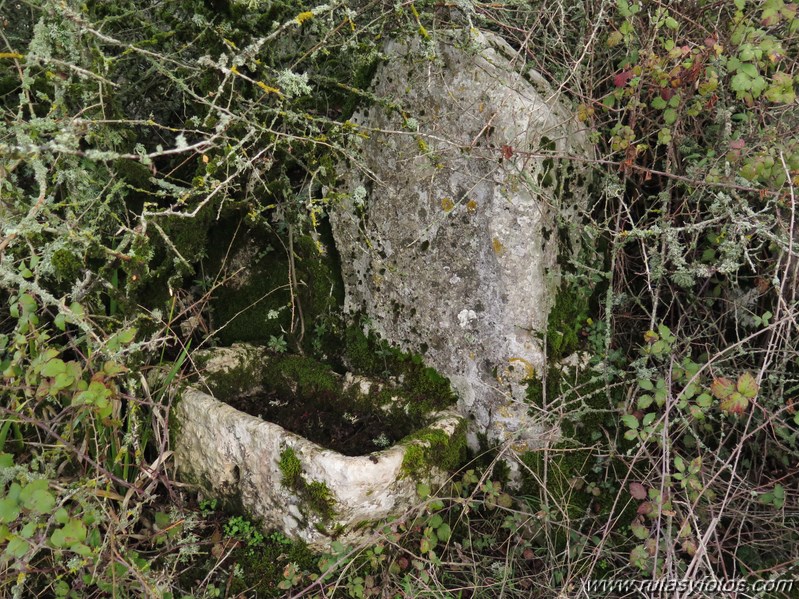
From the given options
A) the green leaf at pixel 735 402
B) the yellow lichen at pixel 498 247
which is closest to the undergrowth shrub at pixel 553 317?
the green leaf at pixel 735 402

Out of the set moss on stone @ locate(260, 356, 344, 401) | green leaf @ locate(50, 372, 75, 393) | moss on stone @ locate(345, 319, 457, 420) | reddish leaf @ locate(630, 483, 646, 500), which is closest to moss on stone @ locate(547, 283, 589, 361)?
moss on stone @ locate(345, 319, 457, 420)

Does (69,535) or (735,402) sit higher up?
(735,402)

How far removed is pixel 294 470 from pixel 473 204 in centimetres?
135

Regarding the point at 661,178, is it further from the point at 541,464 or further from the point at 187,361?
the point at 187,361

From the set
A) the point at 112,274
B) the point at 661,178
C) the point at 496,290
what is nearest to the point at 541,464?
the point at 496,290

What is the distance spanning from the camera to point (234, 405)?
9.85 feet

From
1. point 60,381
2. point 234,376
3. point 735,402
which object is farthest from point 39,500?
point 735,402

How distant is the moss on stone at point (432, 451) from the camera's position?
2.47 m

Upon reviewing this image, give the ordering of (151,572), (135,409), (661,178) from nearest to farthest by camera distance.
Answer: (151,572), (135,409), (661,178)

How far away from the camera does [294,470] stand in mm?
2453

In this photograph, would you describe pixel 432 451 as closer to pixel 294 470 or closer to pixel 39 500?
pixel 294 470

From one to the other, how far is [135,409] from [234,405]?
480mm

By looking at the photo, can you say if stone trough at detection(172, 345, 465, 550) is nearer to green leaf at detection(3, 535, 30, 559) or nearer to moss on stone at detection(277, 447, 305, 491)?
moss on stone at detection(277, 447, 305, 491)

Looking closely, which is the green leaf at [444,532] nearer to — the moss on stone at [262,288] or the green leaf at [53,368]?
the moss on stone at [262,288]
